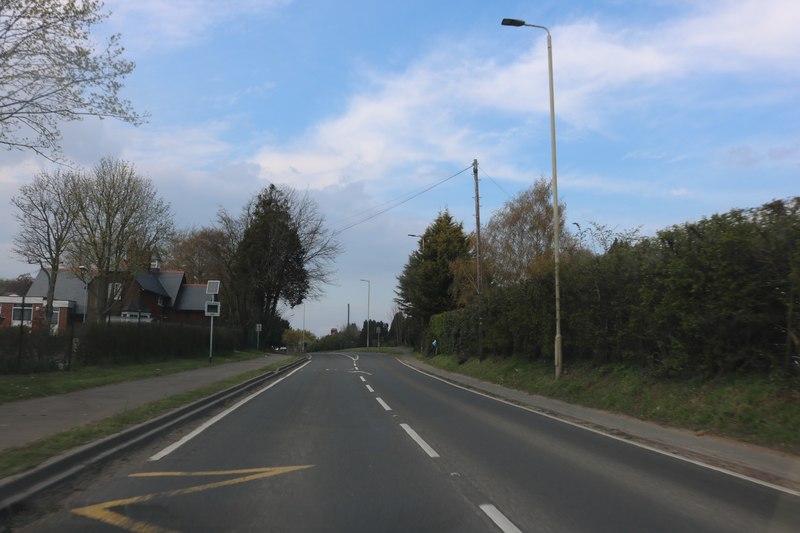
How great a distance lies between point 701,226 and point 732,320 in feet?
7.88

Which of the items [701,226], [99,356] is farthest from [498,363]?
[99,356]

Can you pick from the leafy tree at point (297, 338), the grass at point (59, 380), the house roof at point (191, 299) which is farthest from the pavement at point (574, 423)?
the leafy tree at point (297, 338)

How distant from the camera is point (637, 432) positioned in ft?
37.2

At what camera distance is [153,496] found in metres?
6.29

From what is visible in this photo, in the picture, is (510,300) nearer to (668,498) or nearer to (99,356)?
(99,356)

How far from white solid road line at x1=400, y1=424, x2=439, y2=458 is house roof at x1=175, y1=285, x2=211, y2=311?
61.0 meters

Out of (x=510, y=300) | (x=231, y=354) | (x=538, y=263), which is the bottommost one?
(x=231, y=354)

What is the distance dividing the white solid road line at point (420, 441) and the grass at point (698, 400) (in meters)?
5.42

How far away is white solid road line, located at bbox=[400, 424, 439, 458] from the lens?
893cm

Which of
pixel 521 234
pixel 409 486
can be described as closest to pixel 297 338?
pixel 521 234

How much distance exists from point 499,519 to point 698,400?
846 centimetres

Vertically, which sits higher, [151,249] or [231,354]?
[151,249]

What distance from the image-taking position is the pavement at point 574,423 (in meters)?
8.26

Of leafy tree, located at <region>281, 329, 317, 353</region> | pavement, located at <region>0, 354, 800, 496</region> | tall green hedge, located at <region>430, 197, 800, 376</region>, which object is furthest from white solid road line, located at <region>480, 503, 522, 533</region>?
leafy tree, located at <region>281, 329, 317, 353</region>
